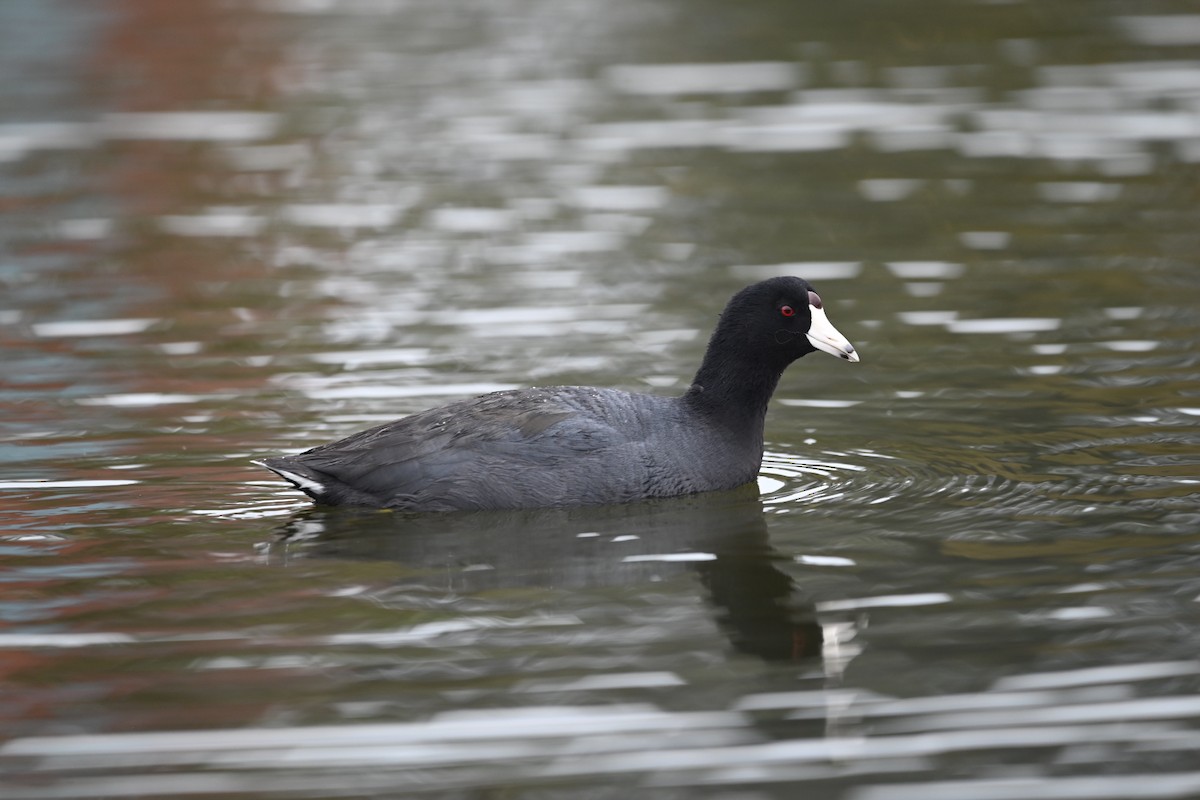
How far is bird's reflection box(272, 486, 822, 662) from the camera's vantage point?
756 cm

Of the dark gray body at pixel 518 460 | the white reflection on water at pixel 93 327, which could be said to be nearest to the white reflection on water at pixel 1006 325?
the dark gray body at pixel 518 460

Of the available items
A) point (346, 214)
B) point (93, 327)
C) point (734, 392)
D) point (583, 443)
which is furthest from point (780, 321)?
point (346, 214)

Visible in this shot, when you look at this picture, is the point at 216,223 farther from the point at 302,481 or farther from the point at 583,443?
the point at 583,443

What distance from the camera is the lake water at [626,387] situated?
20.4 feet

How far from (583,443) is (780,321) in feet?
4.16

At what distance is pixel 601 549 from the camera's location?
27.4 feet

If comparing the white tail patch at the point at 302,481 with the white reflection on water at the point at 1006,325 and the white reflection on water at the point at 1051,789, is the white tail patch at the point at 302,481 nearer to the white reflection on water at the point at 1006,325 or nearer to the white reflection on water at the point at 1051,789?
the white reflection on water at the point at 1051,789

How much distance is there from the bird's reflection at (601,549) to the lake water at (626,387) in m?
0.03

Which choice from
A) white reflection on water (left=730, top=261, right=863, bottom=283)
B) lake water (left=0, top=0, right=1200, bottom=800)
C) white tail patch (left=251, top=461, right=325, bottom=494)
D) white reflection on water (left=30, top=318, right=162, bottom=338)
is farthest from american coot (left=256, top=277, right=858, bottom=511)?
white reflection on water (left=730, top=261, right=863, bottom=283)

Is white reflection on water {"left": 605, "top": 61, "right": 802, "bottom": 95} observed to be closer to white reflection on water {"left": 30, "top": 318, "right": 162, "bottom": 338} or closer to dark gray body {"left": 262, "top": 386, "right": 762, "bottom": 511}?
white reflection on water {"left": 30, "top": 318, "right": 162, "bottom": 338}

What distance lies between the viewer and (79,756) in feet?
20.1

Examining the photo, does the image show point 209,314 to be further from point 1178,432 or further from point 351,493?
point 1178,432

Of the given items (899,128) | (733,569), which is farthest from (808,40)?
(733,569)

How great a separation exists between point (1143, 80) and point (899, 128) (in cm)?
354
